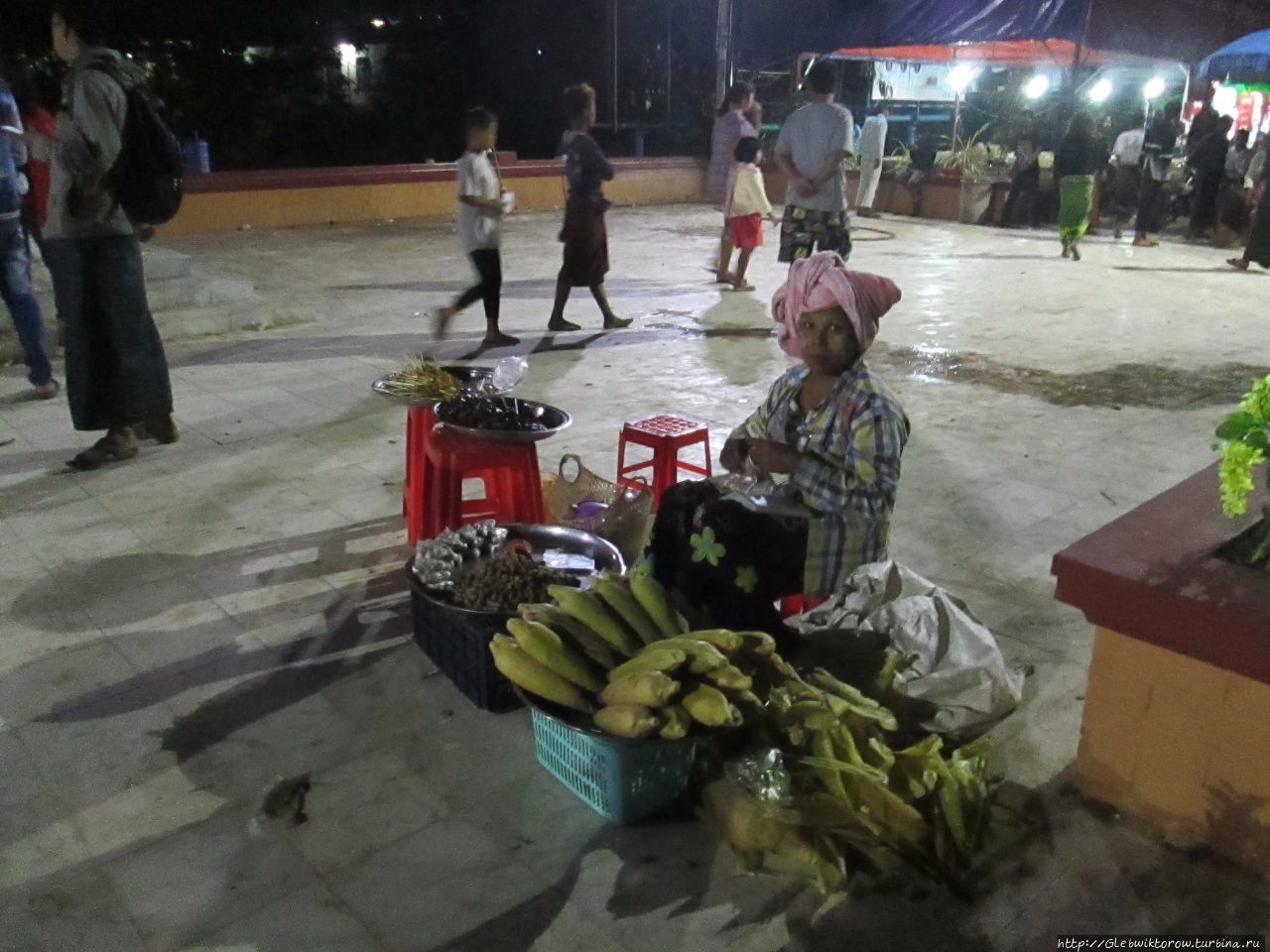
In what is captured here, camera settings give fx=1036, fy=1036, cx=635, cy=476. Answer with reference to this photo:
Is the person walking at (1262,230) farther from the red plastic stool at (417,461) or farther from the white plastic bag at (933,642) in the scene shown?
the red plastic stool at (417,461)

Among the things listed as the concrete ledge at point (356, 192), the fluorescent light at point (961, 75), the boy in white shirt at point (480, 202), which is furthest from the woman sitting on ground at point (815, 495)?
the fluorescent light at point (961, 75)

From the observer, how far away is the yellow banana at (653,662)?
2.46m

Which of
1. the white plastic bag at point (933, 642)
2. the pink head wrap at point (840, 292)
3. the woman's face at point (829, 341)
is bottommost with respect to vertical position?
the white plastic bag at point (933, 642)

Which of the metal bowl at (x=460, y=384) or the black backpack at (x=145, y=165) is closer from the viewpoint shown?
the metal bowl at (x=460, y=384)

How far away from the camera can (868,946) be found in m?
2.29

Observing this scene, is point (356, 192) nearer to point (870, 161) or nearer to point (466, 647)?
point (870, 161)

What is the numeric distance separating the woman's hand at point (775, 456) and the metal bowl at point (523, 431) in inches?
38.8

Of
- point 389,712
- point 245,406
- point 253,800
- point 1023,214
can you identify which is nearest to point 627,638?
point 389,712

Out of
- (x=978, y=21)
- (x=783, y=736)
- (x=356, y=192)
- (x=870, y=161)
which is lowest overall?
(x=783, y=736)

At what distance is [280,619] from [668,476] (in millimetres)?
1558

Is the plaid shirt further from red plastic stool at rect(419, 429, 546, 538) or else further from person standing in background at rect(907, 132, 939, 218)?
person standing in background at rect(907, 132, 939, 218)

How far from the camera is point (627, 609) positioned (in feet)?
9.30

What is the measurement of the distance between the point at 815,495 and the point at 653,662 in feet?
2.56

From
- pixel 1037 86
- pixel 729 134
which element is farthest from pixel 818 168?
pixel 1037 86
